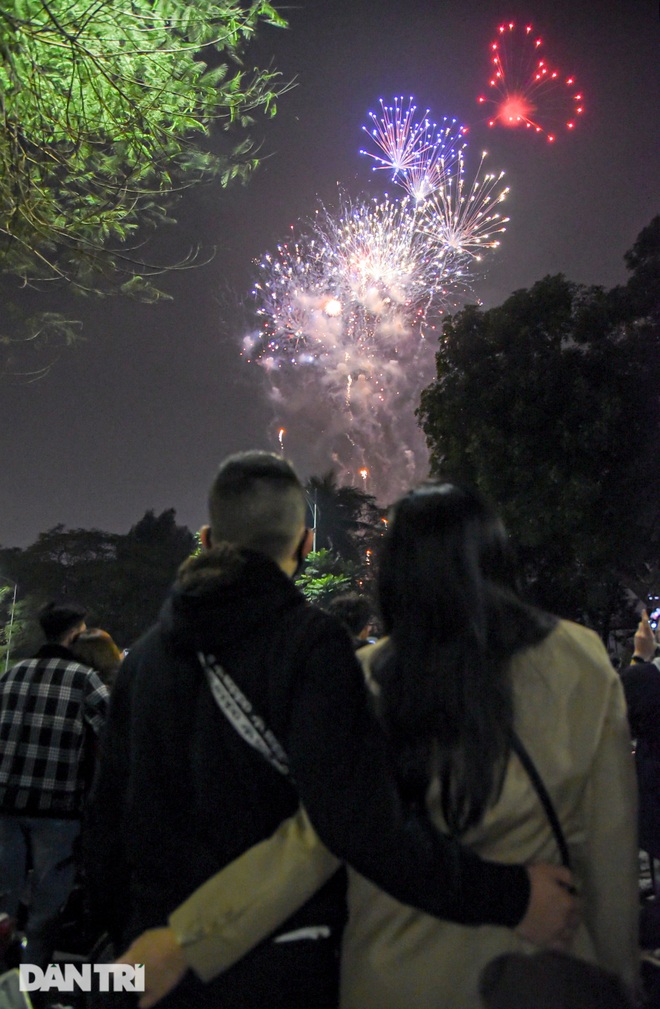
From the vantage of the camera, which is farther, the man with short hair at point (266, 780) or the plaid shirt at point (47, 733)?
the plaid shirt at point (47, 733)

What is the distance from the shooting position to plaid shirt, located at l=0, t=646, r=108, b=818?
146 inches

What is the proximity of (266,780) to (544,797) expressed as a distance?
1.88 ft

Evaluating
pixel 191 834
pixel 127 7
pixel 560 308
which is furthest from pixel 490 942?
pixel 560 308

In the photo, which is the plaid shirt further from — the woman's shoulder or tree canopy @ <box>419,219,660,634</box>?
tree canopy @ <box>419,219,660,634</box>

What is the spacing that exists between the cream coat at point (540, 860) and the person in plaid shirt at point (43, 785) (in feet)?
8.31

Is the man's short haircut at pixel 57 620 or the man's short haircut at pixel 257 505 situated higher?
the man's short haircut at pixel 57 620

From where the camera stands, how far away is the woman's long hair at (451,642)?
1609 mm

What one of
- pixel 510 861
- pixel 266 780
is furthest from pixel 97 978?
pixel 510 861

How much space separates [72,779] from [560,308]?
18.3m

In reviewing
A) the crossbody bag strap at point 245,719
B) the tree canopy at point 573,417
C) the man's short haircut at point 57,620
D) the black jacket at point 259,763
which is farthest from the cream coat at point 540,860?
the tree canopy at point 573,417

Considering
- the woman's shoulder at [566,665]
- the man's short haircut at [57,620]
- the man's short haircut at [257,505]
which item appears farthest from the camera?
the man's short haircut at [57,620]

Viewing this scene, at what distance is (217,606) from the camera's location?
162 centimetres

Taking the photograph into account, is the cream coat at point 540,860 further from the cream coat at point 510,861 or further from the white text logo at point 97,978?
the white text logo at point 97,978

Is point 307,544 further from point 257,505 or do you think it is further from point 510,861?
point 510,861
